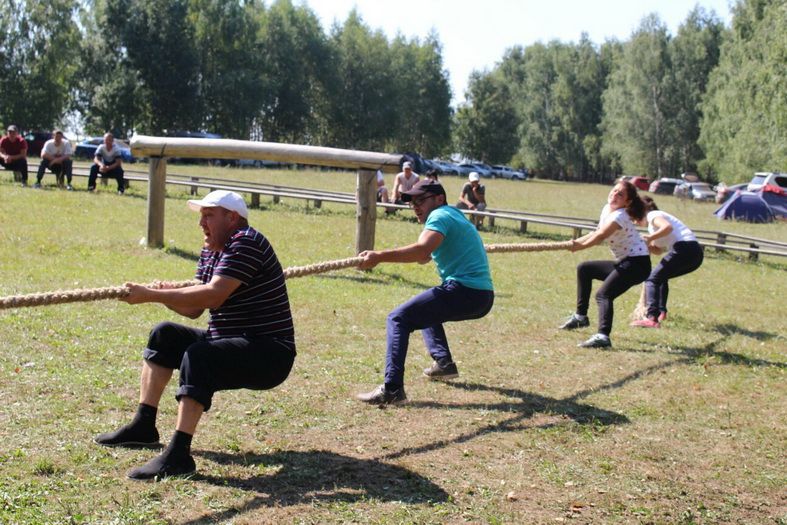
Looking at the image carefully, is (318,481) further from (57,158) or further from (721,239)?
(721,239)

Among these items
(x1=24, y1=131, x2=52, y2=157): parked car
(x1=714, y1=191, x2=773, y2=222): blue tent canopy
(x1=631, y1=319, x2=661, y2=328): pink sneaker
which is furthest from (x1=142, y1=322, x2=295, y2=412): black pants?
(x1=24, y1=131, x2=52, y2=157): parked car

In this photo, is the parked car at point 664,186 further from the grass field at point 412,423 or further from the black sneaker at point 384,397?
the black sneaker at point 384,397

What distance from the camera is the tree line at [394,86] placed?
50719 mm

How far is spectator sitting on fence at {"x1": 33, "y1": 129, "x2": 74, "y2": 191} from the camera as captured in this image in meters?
20.7

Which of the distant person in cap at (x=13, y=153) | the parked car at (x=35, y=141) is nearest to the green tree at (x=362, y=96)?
the parked car at (x=35, y=141)

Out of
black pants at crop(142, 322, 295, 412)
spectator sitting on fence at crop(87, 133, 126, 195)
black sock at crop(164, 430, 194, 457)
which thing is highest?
spectator sitting on fence at crop(87, 133, 126, 195)

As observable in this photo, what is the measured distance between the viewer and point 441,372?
7.76m

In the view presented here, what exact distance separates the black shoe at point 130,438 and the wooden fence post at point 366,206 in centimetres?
766

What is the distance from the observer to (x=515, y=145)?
91000mm

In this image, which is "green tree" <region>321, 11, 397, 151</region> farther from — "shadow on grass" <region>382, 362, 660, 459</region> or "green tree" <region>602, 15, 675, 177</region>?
"shadow on grass" <region>382, 362, 660, 459</region>

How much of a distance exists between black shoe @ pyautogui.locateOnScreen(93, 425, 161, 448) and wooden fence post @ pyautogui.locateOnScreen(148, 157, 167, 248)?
8475 millimetres

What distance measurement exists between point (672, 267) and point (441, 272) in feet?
15.2

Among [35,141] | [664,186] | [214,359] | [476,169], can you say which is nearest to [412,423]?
[214,359]

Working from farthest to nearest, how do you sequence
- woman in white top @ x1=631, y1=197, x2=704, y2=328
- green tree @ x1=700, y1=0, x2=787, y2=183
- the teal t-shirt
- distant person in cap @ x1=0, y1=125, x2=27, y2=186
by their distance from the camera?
green tree @ x1=700, y1=0, x2=787, y2=183, distant person in cap @ x1=0, y1=125, x2=27, y2=186, woman in white top @ x1=631, y1=197, x2=704, y2=328, the teal t-shirt
